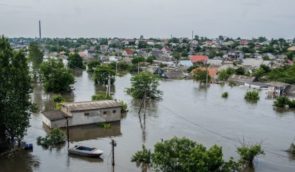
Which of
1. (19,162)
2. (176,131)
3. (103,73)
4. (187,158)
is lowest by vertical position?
(19,162)

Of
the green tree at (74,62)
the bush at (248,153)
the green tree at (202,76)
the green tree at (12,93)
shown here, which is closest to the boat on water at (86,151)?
the green tree at (12,93)

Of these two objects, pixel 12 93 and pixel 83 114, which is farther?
pixel 83 114

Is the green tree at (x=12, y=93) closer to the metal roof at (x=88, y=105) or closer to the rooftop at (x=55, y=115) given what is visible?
the rooftop at (x=55, y=115)

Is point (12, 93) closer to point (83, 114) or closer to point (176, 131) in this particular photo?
point (83, 114)

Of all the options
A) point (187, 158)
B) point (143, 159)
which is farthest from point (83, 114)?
point (187, 158)

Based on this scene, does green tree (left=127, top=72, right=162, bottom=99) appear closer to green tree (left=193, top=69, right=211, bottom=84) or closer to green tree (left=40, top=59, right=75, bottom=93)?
green tree (left=40, top=59, right=75, bottom=93)
